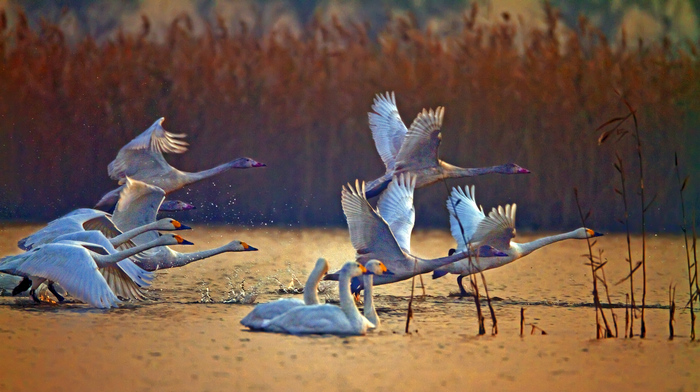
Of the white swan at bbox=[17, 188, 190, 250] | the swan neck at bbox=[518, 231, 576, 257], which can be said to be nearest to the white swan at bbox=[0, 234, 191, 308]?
the white swan at bbox=[17, 188, 190, 250]

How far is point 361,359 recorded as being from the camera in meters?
7.60

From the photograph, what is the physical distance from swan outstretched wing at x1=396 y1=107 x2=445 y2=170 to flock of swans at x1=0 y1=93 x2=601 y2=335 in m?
0.01

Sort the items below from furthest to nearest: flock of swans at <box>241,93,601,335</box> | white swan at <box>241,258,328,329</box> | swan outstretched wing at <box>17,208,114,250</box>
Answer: swan outstretched wing at <box>17,208,114,250</box> < white swan at <box>241,258,328,329</box> < flock of swans at <box>241,93,601,335</box>

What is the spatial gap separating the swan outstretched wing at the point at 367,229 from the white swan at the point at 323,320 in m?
1.02

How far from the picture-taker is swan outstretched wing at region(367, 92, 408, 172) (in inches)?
493

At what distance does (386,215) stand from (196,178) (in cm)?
266

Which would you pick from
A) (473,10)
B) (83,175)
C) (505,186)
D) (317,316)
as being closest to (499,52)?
(473,10)

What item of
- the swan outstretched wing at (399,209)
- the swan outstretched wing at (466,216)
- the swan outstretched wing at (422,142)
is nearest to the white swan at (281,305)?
the swan outstretched wing at (399,209)

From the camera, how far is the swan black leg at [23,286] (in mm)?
9453

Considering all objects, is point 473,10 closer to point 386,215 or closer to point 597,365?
point 386,215

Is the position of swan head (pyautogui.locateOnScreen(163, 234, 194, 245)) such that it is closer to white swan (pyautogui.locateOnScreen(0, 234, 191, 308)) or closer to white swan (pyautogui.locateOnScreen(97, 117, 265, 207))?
white swan (pyautogui.locateOnScreen(0, 234, 191, 308))

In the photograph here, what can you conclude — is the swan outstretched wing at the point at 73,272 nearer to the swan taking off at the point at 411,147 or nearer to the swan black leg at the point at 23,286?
the swan black leg at the point at 23,286

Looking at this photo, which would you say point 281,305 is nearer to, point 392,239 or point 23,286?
point 392,239

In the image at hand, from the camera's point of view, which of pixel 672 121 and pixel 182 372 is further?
pixel 672 121
